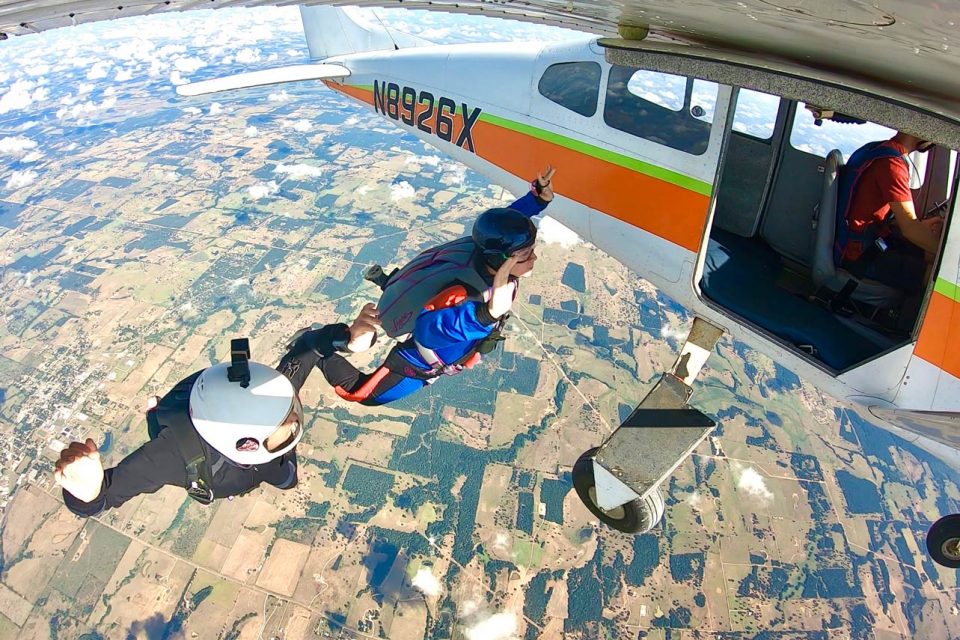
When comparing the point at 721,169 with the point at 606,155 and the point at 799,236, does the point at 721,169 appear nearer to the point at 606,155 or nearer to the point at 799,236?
the point at 606,155

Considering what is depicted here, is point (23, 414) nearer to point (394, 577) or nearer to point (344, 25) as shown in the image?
point (394, 577)

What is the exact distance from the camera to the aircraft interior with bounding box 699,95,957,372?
11.1 feet

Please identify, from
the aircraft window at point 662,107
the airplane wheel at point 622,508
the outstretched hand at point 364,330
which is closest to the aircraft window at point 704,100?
the aircraft window at point 662,107

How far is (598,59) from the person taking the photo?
4070 millimetres

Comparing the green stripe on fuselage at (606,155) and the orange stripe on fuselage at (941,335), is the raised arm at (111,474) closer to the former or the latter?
the green stripe on fuselage at (606,155)

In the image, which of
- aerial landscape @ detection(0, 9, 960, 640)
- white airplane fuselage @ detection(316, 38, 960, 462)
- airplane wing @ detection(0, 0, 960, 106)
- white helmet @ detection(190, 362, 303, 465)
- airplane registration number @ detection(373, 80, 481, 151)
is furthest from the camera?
aerial landscape @ detection(0, 9, 960, 640)

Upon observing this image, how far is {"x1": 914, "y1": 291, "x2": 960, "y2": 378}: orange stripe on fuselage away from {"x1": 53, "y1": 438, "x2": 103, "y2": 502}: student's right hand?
5.10 m

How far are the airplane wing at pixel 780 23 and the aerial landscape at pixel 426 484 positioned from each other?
3249 cm

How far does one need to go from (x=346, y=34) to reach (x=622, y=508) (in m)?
10.2

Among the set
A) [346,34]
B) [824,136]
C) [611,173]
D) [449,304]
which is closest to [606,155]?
[611,173]

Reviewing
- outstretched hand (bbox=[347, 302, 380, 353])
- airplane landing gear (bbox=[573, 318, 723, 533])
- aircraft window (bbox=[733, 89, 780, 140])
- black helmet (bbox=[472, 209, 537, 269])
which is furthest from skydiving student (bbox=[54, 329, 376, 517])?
aircraft window (bbox=[733, 89, 780, 140])

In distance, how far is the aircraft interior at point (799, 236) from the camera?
133 inches

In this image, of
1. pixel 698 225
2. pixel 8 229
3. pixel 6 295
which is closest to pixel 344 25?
pixel 698 225

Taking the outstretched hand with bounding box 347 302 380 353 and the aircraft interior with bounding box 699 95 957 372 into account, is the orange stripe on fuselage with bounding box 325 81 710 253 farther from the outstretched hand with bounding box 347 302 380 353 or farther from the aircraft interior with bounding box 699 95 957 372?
the outstretched hand with bounding box 347 302 380 353
